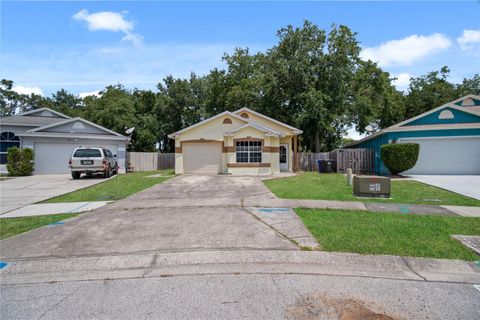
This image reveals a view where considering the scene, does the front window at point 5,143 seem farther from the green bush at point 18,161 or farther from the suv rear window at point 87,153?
the suv rear window at point 87,153

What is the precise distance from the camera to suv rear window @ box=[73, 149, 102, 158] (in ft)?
53.5

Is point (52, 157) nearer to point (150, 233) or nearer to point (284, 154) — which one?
point (284, 154)

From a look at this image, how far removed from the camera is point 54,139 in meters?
20.9

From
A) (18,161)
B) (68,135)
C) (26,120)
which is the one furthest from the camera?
(26,120)

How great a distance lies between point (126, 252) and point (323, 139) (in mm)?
31037

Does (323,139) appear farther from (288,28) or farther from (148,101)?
(148,101)

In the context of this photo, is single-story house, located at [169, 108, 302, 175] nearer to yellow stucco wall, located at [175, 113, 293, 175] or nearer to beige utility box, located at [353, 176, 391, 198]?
yellow stucco wall, located at [175, 113, 293, 175]

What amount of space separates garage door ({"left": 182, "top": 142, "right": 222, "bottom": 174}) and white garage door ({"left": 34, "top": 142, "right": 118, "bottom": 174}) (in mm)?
9002

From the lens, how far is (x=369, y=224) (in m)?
6.36

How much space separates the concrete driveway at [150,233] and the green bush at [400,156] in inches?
501

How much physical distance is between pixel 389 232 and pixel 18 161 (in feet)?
74.7

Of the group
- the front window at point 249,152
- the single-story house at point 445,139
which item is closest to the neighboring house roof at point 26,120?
the front window at point 249,152

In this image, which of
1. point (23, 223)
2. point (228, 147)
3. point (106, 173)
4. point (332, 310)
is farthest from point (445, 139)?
point (23, 223)

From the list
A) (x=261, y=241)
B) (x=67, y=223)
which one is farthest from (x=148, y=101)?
(x=261, y=241)
